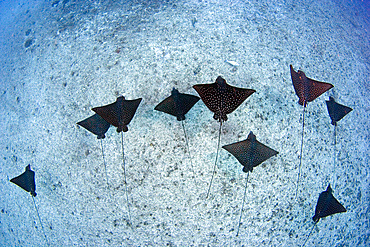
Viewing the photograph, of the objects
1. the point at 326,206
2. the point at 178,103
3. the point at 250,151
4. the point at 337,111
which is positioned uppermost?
the point at 178,103

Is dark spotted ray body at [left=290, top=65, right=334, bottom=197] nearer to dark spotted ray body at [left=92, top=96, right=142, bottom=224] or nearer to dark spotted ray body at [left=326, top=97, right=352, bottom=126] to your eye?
dark spotted ray body at [left=326, top=97, right=352, bottom=126]

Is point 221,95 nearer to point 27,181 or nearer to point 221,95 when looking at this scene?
point 221,95

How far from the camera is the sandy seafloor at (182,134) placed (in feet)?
7.12

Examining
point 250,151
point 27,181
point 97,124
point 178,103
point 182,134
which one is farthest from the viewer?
point 27,181

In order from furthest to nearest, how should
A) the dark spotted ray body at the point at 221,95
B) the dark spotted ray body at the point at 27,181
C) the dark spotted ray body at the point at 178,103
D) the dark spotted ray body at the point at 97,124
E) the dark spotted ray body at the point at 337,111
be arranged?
the dark spotted ray body at the point at 27,181 < the dark spotted ray body at the point at 337,111 < the dark spotted ray body at the point at 97,124 < the dark spotted ray body at the point at 178,103 < the dark spotted ray body at the point at 221,95

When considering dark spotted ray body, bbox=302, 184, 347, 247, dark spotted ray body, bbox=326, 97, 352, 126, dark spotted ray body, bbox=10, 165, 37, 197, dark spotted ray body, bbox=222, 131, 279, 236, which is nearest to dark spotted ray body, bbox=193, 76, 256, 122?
dark spotted ray body, bbox=222, 131, 279, 236

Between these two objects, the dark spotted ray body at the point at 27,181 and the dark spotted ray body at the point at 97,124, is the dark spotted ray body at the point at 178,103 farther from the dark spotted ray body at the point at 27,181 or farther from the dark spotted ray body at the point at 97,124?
the dark spotted ray body at the point at 27,181

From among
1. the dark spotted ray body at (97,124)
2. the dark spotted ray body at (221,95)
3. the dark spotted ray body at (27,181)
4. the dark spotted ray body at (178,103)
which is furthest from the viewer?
the dark spotted ray body at (27,181)

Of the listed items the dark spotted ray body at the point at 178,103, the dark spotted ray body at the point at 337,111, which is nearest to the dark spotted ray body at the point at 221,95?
the dark spotted ray body at the point at 178,103

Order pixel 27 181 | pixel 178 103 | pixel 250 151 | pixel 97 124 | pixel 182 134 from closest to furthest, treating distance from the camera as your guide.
→ 1. pixel 250 151
2. pixel 178 103
3. pixel 97 124
4. pixel 182 134
5. pixel 27 181

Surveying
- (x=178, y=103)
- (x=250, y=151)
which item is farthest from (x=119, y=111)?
(x=250, y=151)

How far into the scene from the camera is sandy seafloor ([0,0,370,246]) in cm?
217

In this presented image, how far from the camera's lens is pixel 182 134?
87.0 inches

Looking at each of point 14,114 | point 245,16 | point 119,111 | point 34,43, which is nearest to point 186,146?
point 119,111
